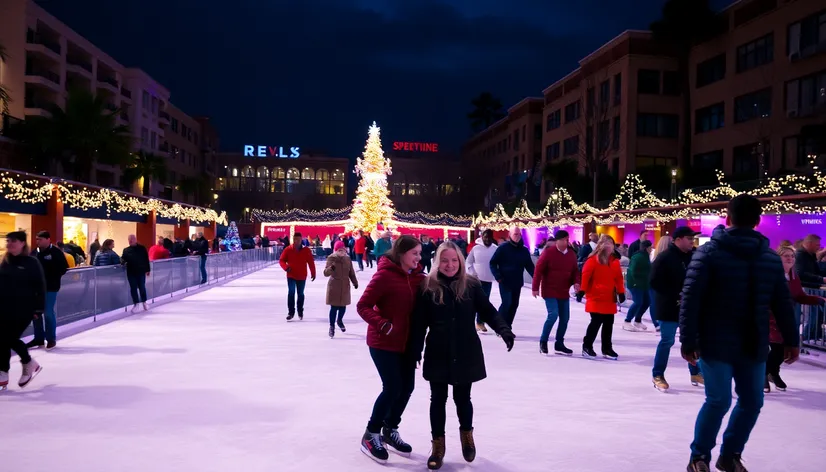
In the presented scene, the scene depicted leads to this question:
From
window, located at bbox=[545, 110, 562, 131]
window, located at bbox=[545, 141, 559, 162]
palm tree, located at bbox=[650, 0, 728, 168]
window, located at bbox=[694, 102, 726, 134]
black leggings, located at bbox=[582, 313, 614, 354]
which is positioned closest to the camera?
black leggings, located at bbox=[582, 313, 614, 354]

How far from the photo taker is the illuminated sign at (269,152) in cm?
11425

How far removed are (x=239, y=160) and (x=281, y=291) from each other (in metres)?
94.5

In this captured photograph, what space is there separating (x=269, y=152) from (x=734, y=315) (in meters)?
114

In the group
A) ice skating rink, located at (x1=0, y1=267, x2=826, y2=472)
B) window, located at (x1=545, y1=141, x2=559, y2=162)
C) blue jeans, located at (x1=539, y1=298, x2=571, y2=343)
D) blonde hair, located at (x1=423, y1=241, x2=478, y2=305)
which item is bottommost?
ice skating rink, located at (x1=0, y1=267, x2=826, y2=472)

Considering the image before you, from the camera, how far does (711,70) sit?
43.5 m

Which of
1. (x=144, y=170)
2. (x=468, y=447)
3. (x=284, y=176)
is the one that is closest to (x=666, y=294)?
(x=468, y=447)

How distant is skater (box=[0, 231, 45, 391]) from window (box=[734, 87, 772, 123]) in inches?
1430

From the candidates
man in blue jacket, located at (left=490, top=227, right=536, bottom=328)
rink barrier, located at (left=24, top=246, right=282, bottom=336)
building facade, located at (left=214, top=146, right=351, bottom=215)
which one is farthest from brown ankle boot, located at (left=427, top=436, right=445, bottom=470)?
building facade, located at (left=214, top=146, right=351, bottom=215)

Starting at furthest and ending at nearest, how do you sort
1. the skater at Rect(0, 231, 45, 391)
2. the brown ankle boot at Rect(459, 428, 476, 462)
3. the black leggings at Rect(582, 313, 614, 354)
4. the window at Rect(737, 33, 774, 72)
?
the window at Rect(737, 33, 774, 72) → the black leggings at Rect(582, 313, 614, 354) → the skater at Rect(0, 231, 45, 391) → the brown ankle boot at Rect(459, 428, 476, 462)

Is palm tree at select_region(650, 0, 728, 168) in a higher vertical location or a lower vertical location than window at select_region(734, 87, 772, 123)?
higher

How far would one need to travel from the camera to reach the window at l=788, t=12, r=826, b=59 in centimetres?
3212

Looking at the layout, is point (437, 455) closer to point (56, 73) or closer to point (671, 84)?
point (671, 84)

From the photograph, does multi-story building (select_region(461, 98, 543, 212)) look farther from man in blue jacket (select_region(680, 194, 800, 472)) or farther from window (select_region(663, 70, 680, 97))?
man in blue jacket (select_region(680, 194, 800, 472))

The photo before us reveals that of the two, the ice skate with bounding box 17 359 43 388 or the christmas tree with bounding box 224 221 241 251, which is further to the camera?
the christmas tree with bounding box 224 221 241 251
